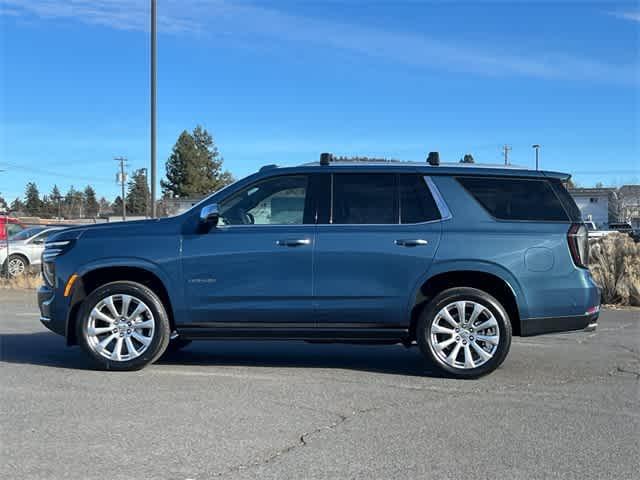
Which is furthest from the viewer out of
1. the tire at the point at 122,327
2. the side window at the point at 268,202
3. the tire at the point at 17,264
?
the tire at the point at 17,264

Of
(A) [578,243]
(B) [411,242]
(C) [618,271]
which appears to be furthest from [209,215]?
(C) [618,271]

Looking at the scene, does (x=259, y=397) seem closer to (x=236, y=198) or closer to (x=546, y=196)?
(x=236, y=198)

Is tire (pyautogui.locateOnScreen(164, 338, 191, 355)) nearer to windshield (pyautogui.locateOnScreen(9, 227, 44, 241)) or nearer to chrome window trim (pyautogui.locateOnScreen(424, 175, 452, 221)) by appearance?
chrome window trim (pyautogui.locateOnScreen(424, 175, 452, 221))

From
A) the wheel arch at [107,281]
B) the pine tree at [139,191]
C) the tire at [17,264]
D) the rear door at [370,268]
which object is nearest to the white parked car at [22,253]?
the tire at [17,264]

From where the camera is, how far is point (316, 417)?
5262mm

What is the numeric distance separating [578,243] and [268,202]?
2868 mm

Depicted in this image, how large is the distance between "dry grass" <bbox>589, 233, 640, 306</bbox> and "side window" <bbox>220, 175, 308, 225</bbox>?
789 centimetres

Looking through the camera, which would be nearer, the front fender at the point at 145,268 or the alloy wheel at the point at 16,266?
the front fender at the point at 145,268

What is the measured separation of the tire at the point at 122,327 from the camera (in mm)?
6676

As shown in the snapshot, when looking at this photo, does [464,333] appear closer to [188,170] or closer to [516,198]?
[516,198]

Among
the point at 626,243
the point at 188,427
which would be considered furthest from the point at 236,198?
the point at 626,243

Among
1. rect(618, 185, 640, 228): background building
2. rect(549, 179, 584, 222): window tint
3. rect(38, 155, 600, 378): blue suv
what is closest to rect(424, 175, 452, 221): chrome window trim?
rect(38, 155, 600, 378): blue suv

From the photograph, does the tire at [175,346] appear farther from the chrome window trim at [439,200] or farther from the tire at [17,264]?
the tire at [17,264]

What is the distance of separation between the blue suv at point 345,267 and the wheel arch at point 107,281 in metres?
0.01
